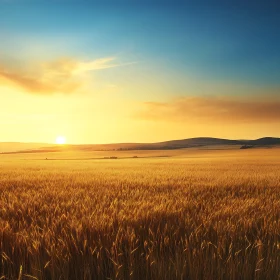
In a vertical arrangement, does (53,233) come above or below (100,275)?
above

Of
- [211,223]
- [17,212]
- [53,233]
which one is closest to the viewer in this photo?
[53,233]

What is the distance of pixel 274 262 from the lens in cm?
238

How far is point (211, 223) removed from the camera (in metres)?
3.60

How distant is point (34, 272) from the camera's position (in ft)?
7.37

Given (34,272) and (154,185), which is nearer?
(34,272)

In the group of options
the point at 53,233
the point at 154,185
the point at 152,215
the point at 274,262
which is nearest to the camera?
the point at 274,262

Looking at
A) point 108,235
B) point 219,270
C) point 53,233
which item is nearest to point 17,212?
point 53,233

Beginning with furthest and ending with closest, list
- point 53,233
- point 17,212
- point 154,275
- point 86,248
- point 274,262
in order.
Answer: point 17,212 < point 53,233 < point 86,248 < point 274,262 < point 154,275

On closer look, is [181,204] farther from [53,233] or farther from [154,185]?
[154,185]

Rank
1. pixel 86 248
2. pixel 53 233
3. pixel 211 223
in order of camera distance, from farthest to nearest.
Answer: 1. pixel 211 223
2. pixel 53 233
3. pixel 86 248

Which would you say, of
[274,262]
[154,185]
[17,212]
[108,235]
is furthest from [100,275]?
[154,185]

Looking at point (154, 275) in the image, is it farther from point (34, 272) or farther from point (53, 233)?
point (53, 233)

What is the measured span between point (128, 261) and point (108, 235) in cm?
52

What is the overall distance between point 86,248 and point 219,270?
121cm
